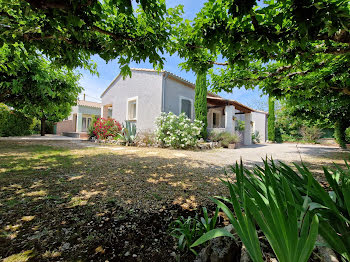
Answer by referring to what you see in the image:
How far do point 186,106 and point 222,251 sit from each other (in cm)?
1007

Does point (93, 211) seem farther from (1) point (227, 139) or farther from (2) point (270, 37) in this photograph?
(1) point (227, 139)

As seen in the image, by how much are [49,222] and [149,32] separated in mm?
2734

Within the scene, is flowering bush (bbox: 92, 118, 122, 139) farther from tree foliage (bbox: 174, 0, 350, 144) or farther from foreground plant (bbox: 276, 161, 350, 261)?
foreground plant (bbox: 276, 161, 350, 261)

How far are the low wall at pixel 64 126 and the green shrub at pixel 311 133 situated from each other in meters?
29.0

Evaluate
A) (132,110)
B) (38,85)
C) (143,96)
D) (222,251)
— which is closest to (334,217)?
(222,251)

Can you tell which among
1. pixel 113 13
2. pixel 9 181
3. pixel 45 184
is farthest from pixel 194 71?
pixel 9 181

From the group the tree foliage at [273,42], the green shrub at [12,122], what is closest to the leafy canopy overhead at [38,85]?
the tree foliage at [273,42]

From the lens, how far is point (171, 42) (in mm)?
2480

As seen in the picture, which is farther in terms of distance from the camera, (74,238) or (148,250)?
(74,238)

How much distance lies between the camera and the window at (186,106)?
10414 mm

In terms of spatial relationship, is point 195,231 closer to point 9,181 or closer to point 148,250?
point 148,250

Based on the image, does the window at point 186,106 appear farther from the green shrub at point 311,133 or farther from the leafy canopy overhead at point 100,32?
the green shrub at point 311,133

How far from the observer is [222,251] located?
3.17 feet

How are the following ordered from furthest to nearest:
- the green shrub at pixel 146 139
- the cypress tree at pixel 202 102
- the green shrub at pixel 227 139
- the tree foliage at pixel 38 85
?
the cypress tree at pixel 202 102
the green shrub at pixel 227 139
the green shrub at pixel 146 139
the tree foliage at pixel 38 85
